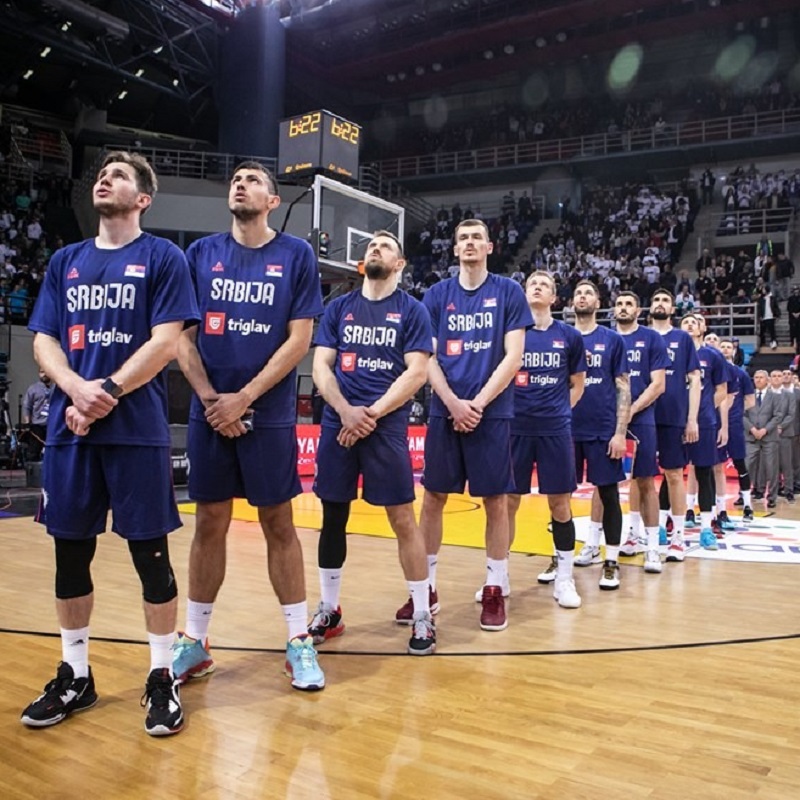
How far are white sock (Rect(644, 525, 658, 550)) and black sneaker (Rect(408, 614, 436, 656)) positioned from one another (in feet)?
8.80

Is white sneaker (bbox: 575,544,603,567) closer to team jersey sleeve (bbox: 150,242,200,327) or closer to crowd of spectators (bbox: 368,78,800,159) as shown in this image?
team jersey sleeve (bbox: 150,242,200,327)

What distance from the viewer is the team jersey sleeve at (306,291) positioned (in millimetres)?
3482

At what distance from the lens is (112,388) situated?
9.55 ft

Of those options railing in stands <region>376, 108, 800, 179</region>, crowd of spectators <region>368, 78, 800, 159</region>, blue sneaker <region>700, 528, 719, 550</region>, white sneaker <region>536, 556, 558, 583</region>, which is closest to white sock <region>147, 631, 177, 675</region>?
white sneaker <region>536, 556, 558, 583</region>

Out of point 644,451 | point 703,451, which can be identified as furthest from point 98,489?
point 703,451

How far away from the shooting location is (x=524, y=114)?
94.8ft

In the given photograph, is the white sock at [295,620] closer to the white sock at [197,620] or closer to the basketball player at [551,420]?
the white sock at [197,620]

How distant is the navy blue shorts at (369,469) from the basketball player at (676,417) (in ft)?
11.1

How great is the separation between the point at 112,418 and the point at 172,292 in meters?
0.52

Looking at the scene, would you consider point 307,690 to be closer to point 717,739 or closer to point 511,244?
point 717,739

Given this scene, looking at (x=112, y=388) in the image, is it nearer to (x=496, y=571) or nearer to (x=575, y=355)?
(x=496, y=571)

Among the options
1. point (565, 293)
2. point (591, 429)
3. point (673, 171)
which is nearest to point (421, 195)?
point (673, 171)

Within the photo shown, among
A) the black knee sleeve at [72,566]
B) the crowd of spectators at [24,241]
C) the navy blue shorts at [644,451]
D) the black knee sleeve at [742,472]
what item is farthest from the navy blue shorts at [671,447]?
the crowd of spectators at [24,241]

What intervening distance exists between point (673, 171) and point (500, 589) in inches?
969
